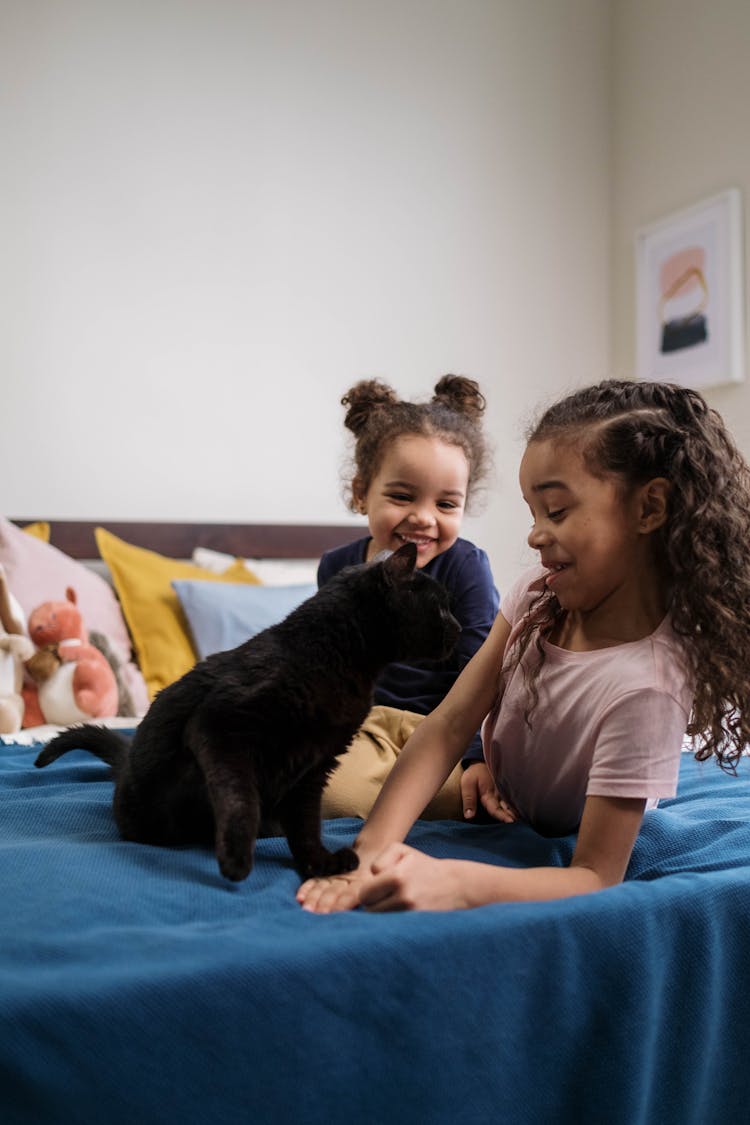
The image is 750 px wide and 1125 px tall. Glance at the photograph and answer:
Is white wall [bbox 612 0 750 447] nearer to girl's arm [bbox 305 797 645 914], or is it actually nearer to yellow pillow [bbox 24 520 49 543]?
yellow pillow [bbox 24 520 49 543]

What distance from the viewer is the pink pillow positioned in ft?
9.07

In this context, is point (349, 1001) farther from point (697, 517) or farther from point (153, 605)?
point (153, 605)

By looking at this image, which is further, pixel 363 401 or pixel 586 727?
pixel 363 401

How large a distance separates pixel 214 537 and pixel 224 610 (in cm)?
58

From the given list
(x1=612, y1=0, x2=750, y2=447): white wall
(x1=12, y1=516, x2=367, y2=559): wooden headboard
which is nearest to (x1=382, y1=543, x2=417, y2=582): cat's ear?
(x1=12, y1=516, x2=367, y2=559): wooden headboard

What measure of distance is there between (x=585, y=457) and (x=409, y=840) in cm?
54

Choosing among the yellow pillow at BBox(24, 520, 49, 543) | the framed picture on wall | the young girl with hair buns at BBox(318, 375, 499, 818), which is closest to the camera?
the young girl with hair buns at BBox(318, 375, 499, 818)

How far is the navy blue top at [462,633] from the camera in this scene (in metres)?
2.00

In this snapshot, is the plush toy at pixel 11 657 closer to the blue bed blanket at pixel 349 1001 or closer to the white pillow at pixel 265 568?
the white pillow at pixel 265 568

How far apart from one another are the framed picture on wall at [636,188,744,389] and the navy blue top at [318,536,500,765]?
63.4 inches

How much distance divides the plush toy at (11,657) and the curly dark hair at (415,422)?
0.90 m

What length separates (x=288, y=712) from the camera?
1208 mm

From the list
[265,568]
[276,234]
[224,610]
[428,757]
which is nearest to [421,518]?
[428,757]

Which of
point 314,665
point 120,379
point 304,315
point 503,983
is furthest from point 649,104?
point 503,983
